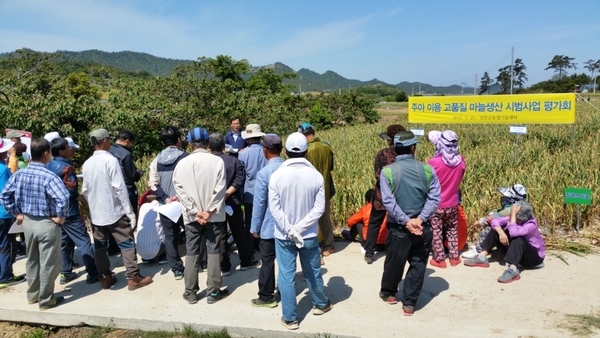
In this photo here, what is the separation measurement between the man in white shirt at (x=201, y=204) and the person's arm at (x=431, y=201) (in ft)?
6.06

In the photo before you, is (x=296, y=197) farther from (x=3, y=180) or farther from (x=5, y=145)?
(x=5, y=145)

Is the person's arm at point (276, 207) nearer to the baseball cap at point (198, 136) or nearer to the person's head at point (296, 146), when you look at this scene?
the person's head at point (296, 146)

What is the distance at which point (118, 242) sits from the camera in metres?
4.21

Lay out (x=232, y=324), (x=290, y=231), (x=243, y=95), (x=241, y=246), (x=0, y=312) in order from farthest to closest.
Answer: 1. (x=243, y=95)
2. (x=241, y=246)
3. (x=0, y=312)
4. (x=232, y=324)
5. (x=290, y=231)

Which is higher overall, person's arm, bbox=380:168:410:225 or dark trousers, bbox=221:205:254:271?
person's arm, bbox=380:168:410:225

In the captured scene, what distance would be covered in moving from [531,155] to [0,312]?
33.8ft

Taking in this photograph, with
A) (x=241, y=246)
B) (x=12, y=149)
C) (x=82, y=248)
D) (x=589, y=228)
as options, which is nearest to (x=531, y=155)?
(x=589, y=228)

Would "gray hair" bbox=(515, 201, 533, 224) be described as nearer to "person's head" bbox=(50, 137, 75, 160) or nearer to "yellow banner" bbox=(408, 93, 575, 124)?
"person's head" bbox=(50, 137, 75, 160)

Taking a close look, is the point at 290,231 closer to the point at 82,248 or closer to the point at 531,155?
the point at 82,248

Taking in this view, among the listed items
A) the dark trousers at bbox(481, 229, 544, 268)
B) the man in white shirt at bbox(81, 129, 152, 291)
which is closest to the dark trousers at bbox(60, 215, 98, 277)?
the man in white shirt at bbox(81, 129, 152, 291)

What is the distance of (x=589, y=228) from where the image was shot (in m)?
5.54

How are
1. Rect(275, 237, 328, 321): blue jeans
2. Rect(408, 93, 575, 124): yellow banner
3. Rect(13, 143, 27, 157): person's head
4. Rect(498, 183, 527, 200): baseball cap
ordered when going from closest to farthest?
1. Rect(275, 237, 328, 321): blue jeans
2. Rect(498, 183, 527, 200): baseball cap
3. Rect(13, 143, 27, 157): person's head
4. Rect(408, 93, 575, 124): yellow banner

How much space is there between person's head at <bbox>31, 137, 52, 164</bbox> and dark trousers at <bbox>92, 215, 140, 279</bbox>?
82cm

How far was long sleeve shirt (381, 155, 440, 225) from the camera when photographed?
11.4ft
